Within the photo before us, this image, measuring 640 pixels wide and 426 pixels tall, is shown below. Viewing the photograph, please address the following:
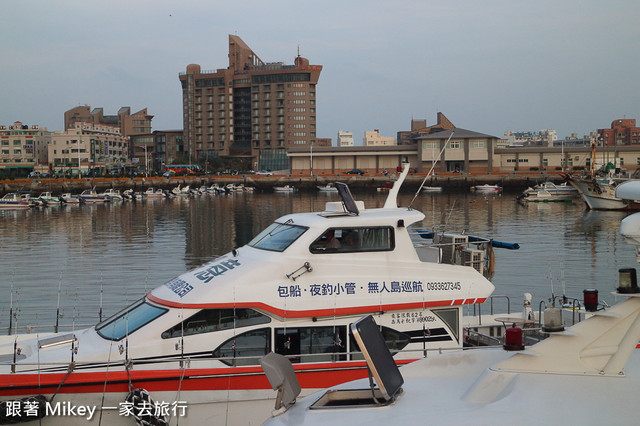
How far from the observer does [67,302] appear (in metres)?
19.6

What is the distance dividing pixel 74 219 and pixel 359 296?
4971 cm

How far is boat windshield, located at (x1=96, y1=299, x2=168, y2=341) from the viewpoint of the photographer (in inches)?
311

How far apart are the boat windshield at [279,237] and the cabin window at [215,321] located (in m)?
0.99

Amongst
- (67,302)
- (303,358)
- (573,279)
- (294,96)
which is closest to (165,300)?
(303,358)

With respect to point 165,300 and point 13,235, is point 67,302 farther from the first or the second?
point 13,235

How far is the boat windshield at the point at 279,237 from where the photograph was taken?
27.8 ft

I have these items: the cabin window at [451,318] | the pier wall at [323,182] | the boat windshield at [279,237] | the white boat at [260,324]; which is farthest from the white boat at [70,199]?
the cabin window at [451,318]

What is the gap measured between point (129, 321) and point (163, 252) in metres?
23.3

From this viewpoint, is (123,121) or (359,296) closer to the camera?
(359,296)

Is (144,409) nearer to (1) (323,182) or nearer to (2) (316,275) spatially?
(2) (316,275)

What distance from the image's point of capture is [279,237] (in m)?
8.73

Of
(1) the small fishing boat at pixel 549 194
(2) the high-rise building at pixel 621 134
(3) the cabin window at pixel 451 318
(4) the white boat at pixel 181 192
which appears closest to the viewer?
(3) the cabin window at pixel 451 318

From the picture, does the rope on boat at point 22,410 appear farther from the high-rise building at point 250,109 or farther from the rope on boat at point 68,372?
the high-rise building at point 250,109

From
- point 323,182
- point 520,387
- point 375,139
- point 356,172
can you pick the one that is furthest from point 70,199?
point 375,139
